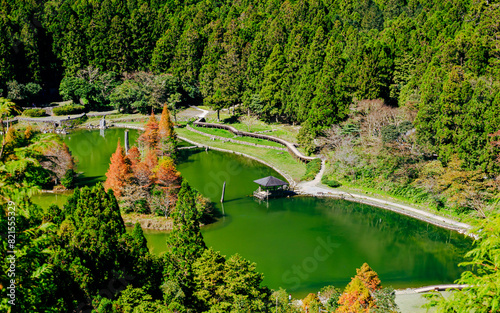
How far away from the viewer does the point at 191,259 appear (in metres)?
17.8

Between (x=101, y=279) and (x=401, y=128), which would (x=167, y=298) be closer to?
(x=101, y=279)

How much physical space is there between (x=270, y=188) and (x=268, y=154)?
396 inches

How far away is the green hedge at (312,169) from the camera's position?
37.0m

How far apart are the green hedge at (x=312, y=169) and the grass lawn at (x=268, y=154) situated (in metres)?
0.52

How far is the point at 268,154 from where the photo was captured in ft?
146

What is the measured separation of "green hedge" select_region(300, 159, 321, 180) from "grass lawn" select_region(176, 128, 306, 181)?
0.52 m

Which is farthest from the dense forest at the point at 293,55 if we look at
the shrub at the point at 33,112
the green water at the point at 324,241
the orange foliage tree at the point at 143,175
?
the orange foliage tree at the point at 143,175

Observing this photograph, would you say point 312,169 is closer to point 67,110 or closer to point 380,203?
point 380,203

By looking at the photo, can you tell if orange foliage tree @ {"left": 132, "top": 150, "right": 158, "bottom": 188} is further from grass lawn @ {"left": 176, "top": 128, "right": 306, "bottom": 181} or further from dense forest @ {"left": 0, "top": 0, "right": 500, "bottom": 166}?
dense forest @ {"left": 0, "top": 0, "right": 500, "bottom": 166}

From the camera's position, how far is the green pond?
23.3 m

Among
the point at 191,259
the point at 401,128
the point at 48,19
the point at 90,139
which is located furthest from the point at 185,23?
the point at 191,259

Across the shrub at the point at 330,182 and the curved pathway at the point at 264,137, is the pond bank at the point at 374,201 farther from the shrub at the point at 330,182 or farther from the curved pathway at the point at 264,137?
the curved pathway at the point at 264,137

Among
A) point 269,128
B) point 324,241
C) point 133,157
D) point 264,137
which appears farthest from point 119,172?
point 269,128

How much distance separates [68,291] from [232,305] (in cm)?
606
